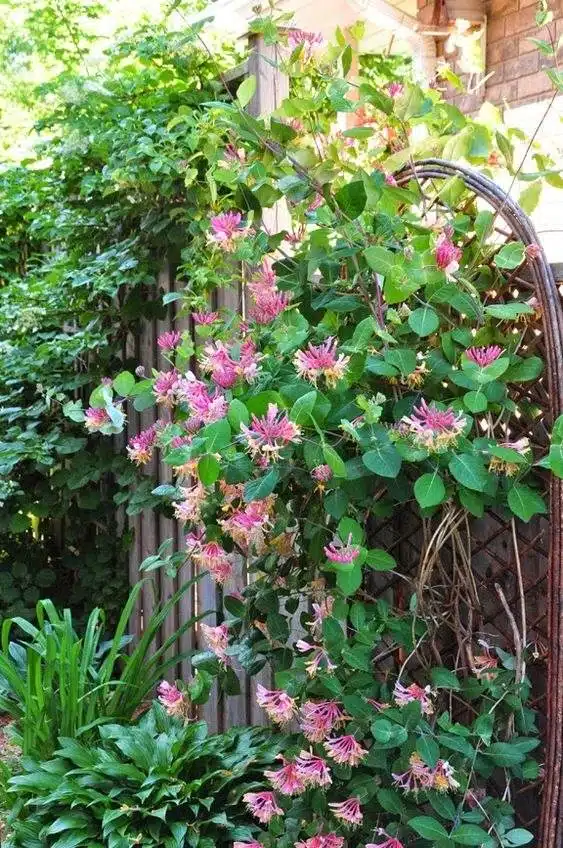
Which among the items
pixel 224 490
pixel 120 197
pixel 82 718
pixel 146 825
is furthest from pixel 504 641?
pixel 120 197

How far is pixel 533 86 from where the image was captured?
453 cm

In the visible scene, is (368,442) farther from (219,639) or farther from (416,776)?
(219,639)

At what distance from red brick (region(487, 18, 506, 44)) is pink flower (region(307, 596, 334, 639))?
3764 mm

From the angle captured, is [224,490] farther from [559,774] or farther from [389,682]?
[559,774]

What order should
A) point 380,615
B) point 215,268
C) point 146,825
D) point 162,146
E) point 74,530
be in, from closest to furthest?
1. point 380,615
2. point 146,825
3. point 215,268
4. point 162,146
5. point 74,530

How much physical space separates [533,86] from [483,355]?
3.38 m

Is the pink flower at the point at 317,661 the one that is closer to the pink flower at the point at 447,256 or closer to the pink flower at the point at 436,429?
the pink flower at the point at 436,429

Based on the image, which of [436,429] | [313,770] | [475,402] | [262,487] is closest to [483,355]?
[475,402]

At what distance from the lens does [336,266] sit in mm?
1883

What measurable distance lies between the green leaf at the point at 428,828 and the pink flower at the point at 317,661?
11.9 inches

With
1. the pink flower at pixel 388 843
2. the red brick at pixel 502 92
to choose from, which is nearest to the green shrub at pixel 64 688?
the pink flower at pixel 388 843

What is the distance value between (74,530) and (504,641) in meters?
2.25

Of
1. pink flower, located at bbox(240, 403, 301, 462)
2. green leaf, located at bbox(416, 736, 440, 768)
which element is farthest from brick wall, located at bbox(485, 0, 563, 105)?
green leaf, located at bbox(416, 736, 440, 768)

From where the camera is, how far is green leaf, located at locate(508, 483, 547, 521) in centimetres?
164
